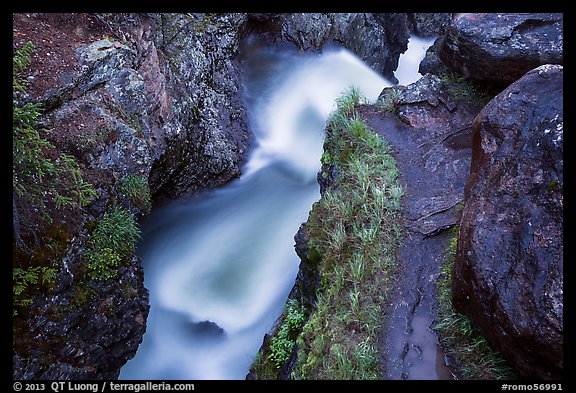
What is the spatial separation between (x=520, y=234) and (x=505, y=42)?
4383 mm

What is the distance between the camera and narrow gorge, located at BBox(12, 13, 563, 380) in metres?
3.92

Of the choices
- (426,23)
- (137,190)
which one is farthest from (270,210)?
(426,23)

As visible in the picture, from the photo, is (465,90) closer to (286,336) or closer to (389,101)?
(389,101)

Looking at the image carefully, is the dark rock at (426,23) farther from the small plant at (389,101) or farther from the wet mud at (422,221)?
the wet mud at (422,221)

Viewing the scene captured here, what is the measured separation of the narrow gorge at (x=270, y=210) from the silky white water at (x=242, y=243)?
0.12ft

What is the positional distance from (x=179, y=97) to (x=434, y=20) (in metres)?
13.3

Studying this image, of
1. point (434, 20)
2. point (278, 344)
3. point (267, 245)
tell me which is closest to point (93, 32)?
point (267, 245)

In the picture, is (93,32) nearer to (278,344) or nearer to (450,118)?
(278,344)

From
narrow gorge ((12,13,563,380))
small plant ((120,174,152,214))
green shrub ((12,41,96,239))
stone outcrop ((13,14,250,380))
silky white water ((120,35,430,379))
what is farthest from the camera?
silky white water ((120,35,430,379))

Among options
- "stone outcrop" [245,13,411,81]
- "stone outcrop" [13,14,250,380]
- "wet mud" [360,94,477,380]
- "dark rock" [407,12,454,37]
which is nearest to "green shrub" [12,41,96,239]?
"stone outcrop" [13,14,250,380]

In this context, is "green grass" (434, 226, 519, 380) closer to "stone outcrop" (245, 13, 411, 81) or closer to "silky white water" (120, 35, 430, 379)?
"silky white water" (120, 35, 430, 379)

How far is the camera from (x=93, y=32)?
711 centimetres

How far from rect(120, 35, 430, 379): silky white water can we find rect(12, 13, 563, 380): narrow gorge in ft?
0.12

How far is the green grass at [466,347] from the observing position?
377 centimetres
